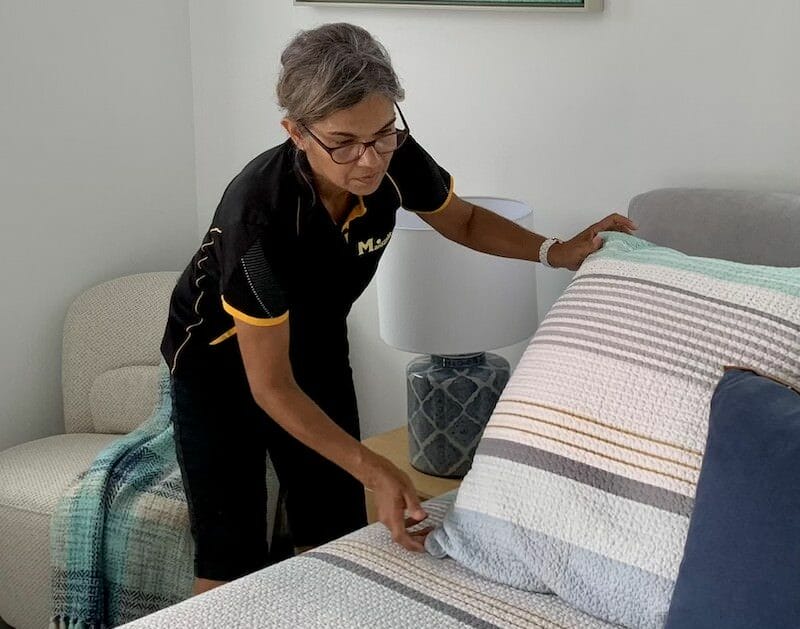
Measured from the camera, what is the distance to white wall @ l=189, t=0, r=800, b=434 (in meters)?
1.91

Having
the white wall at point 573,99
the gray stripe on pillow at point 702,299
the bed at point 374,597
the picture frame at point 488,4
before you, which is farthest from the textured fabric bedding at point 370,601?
the picture frame at point 488,4

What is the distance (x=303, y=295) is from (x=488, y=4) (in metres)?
0.79

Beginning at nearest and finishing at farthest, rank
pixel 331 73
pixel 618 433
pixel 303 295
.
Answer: pixel 618 433
pixel 331 73
pixel 303 295

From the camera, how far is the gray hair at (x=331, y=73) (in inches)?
58.7

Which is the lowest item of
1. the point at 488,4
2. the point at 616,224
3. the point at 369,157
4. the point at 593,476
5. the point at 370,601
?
the point at 370,601

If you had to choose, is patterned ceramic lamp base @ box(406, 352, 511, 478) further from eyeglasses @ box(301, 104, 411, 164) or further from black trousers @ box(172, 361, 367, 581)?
eyeglasses @ box(301, 104, 411, 164)

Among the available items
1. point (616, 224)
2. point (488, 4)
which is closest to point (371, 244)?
point (616, 224)

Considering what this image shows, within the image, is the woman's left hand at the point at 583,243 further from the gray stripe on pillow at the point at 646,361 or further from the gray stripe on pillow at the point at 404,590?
the gray stripe on pillow at the point at 404,590

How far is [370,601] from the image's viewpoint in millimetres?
1406

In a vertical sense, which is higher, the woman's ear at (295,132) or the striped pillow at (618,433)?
the woman's ear at (295,132)

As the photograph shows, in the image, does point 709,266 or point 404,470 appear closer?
point 709,266

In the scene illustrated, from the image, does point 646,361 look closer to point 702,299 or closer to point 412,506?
point 702,299

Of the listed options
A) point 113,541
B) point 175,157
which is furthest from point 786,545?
point 175,157

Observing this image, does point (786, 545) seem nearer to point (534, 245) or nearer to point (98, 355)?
point (534, 245)
